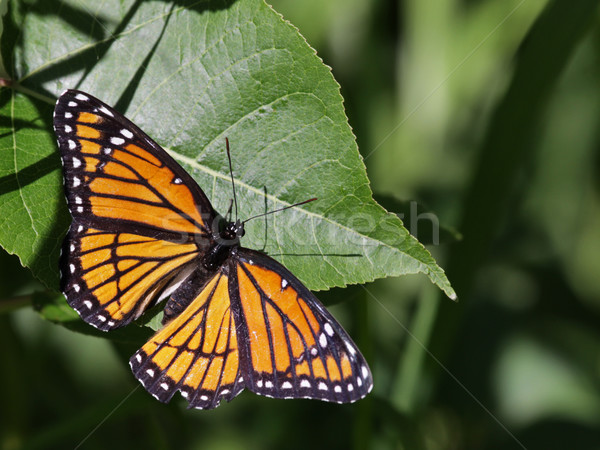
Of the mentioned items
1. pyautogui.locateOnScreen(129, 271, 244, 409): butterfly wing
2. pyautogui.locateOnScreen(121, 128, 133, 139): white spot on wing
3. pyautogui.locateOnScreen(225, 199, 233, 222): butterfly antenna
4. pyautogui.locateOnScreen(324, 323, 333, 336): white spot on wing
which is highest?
pyautogui.locateOnScreen(121, 128, 133, 139): white spot on wing

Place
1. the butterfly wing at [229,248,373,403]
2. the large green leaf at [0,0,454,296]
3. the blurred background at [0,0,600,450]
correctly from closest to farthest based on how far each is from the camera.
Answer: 1. the large green leaf at [0,0,454,296]
2. the butterfly wing at [229,248,373,403]
3. the blurred background at [0,0,600,450]

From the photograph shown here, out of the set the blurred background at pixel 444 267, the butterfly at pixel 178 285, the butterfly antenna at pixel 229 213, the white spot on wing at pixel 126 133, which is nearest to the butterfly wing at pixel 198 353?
the butterfly at pixel 178 285

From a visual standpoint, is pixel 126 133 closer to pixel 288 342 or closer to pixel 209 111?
pixel 209 111

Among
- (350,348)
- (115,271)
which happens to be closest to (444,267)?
(350,348)

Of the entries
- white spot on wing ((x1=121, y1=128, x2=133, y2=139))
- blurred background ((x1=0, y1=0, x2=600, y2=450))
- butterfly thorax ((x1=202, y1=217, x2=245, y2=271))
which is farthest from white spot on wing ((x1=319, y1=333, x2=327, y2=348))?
blurred background ((x1=0, y1=0, x2=600, y2=450))

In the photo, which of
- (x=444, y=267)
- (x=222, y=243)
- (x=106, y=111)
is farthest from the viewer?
(x=444, y=267)

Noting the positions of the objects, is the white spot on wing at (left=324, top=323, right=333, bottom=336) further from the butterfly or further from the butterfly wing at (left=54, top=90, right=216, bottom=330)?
the butterfly wing at (left=54, top=90, right=216, bottom=330)

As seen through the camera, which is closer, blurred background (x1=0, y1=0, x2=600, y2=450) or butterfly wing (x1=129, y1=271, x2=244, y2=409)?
butterfly wing (x1=129, y1=271, x2=244, y2=409)
